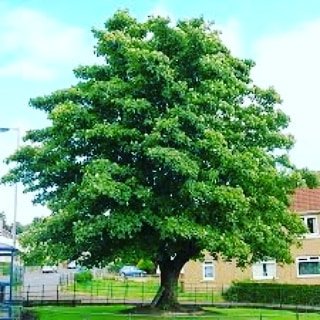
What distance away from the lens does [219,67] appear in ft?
100

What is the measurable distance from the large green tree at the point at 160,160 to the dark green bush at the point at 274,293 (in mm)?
10142

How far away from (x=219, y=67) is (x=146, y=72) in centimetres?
322

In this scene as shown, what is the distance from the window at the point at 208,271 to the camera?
55.4 metres

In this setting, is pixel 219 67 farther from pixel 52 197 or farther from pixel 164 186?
pixel 52 197

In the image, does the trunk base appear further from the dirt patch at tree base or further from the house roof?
the house roof

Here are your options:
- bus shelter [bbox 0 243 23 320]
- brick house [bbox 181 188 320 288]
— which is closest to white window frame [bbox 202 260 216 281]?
brick house [bbox 181 188 320 288]

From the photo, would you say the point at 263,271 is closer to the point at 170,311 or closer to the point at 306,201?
the point at 306,201

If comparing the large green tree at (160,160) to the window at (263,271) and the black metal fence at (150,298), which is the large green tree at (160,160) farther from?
the window at (263,271)

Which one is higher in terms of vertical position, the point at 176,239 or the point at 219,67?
the point at 219,67

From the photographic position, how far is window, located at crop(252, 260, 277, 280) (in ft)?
172

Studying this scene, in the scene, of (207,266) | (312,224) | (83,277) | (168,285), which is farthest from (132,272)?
(168,285)

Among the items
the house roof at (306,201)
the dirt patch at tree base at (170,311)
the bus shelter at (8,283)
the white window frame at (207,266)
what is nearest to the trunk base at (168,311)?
the dirt patch at tree base at (170,311)

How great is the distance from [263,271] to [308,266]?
152 inches

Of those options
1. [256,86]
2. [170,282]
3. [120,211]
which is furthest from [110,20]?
[170,282]
